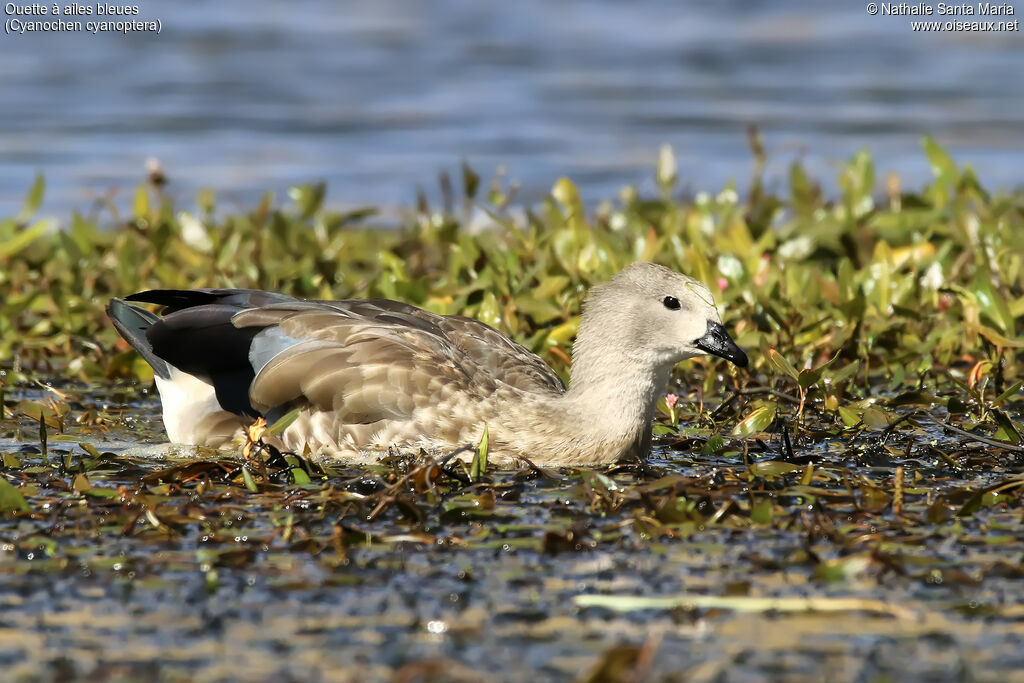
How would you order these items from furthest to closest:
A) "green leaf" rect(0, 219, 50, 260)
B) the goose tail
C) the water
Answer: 1. the water
2. "green leaf" rect(0, 219, 50, 260)
3. the goose tail

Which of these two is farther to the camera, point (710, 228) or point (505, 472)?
point (710, 228)

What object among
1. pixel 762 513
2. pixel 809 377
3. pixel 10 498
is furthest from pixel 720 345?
pixel 10 498

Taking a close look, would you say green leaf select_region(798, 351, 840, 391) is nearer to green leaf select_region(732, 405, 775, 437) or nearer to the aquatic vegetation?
the aquatic vegetation

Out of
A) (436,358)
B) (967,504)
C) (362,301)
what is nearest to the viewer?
(967,504)

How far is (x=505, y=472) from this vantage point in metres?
6.60

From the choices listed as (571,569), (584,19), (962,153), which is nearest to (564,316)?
(571,569)

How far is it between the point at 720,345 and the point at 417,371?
4.24 feet

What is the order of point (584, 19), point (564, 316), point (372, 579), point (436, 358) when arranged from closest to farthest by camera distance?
point (372, 579) < point (436, 358) < point (564, 316) < point (584, 19)

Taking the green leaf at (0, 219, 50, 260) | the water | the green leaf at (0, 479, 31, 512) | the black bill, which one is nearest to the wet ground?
the green leaf at (0, 479, 31, 512)

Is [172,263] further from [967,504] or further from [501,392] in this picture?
[967,504]

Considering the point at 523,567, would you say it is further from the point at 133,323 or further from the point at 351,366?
the point at 133,323

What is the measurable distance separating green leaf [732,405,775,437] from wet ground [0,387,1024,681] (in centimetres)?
9

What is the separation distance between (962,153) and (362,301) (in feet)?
34.8

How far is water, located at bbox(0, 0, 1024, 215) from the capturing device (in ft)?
52.6
